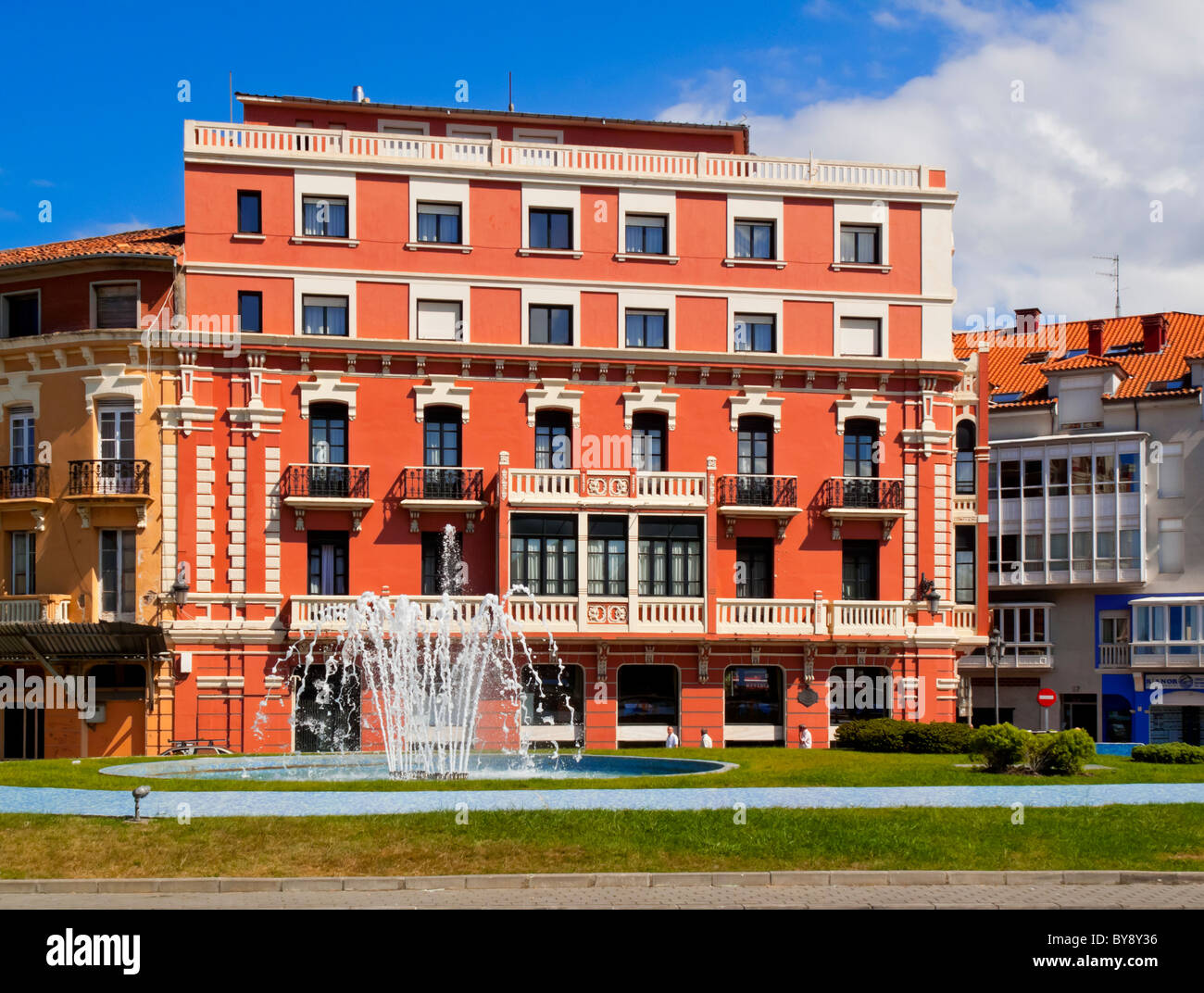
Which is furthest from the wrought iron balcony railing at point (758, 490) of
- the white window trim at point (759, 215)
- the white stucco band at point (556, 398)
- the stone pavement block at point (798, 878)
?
the stone pavement block at point (798, 878)

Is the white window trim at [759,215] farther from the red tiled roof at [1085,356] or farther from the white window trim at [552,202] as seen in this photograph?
the red tiled roof at [1085,356]

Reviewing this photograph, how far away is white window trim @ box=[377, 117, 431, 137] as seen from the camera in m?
49.7

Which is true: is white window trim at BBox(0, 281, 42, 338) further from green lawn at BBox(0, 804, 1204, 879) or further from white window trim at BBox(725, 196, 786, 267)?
green lawn at BBox(0, 804, 1204, 879)

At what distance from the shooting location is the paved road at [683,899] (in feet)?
58.7

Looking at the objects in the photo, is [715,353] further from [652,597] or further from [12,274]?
[12,274]

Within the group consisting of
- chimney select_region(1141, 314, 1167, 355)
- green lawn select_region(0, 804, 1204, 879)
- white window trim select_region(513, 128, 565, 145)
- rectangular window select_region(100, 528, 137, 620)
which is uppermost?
white window trim select_region(513, 128, 565, 145)

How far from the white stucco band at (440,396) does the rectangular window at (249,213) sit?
6.91 m

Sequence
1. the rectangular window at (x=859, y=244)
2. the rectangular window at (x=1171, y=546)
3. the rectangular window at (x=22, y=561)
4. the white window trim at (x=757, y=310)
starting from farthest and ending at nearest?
the rectangular window at (x=1171, y=546), the rectangular window at (x=859, y=244), the white window trim at (x=757, y=310), the rectangular window at (x=22, y=561)

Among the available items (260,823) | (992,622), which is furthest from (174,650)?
(992,622)

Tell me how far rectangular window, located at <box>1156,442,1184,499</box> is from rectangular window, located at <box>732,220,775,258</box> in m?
22.7

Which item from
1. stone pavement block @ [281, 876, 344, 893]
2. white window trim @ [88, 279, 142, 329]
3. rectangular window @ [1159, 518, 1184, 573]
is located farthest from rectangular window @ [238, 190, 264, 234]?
rectangular window @ [1159, 518, 1184, 573]

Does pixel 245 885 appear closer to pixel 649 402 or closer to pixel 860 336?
pixel 649 402

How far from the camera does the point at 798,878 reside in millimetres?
19609

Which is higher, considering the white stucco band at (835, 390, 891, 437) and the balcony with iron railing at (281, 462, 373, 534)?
the white stucco band at (835, 390, 891, 437)
